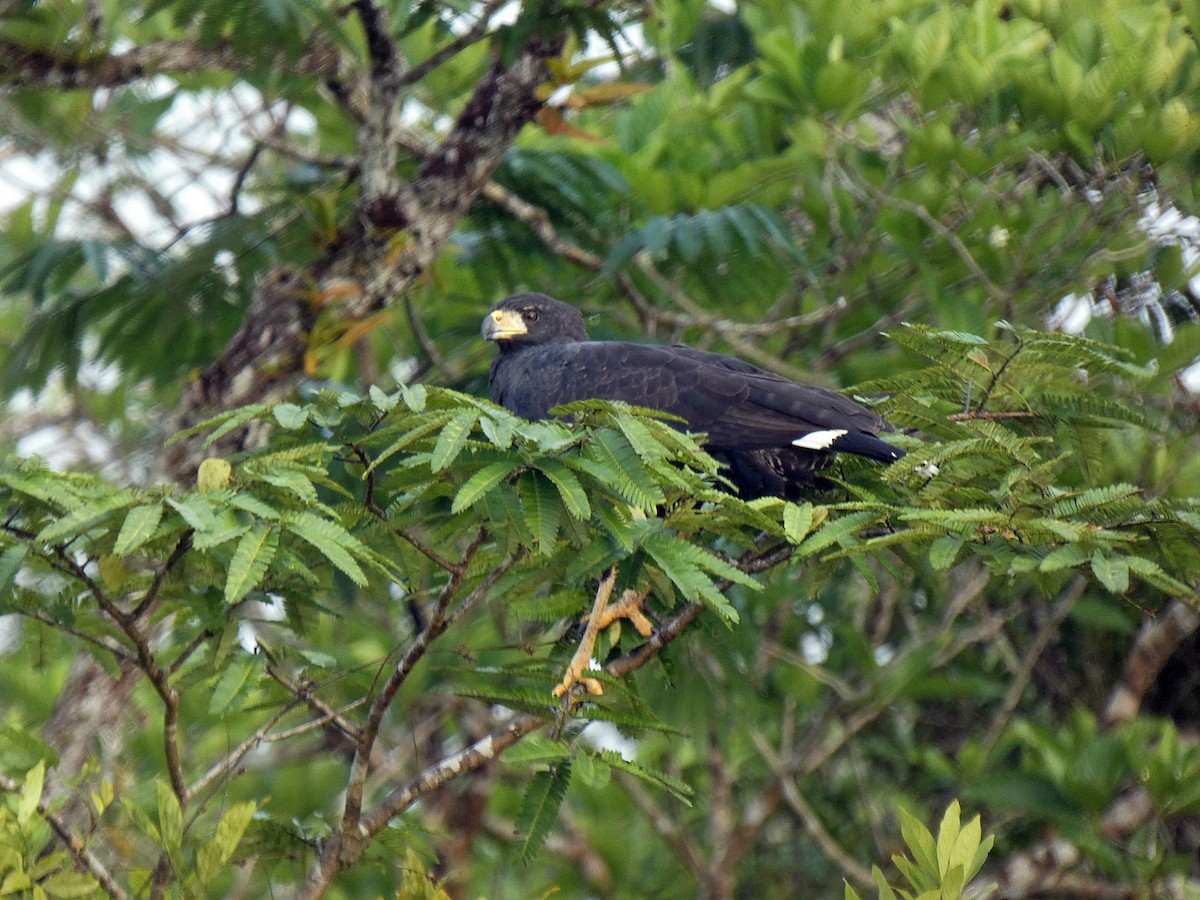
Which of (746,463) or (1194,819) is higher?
(746,463)

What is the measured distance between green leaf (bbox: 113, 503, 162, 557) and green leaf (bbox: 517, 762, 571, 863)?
0.96 meters

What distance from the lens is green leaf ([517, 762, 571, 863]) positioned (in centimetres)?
299

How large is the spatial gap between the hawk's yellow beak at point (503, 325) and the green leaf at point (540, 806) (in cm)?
254

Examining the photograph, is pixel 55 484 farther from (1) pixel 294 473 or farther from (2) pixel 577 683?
(2) pixel 577 683

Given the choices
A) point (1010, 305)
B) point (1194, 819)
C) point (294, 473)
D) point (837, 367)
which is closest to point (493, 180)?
point (837, 367)

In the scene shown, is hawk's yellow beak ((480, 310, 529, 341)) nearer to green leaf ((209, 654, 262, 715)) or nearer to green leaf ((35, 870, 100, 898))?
green leaf ((209, 654, 262, 715))

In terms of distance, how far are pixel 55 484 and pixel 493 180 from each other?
303 cm

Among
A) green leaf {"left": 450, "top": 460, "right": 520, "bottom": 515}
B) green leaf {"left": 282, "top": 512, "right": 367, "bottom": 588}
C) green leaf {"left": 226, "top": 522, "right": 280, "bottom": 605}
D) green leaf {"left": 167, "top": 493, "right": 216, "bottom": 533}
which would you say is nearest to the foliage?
green leaf {"left": 450, "top": 460, "right": 520, "bottom": 515}

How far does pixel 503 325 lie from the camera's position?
5.41 m

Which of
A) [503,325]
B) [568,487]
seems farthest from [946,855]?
[503,325]

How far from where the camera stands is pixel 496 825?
6.85m

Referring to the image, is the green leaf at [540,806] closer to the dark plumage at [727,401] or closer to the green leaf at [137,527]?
the green leaf at [137,527]

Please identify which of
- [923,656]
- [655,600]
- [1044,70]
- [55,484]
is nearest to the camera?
[55,484]

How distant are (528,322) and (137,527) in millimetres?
2825
